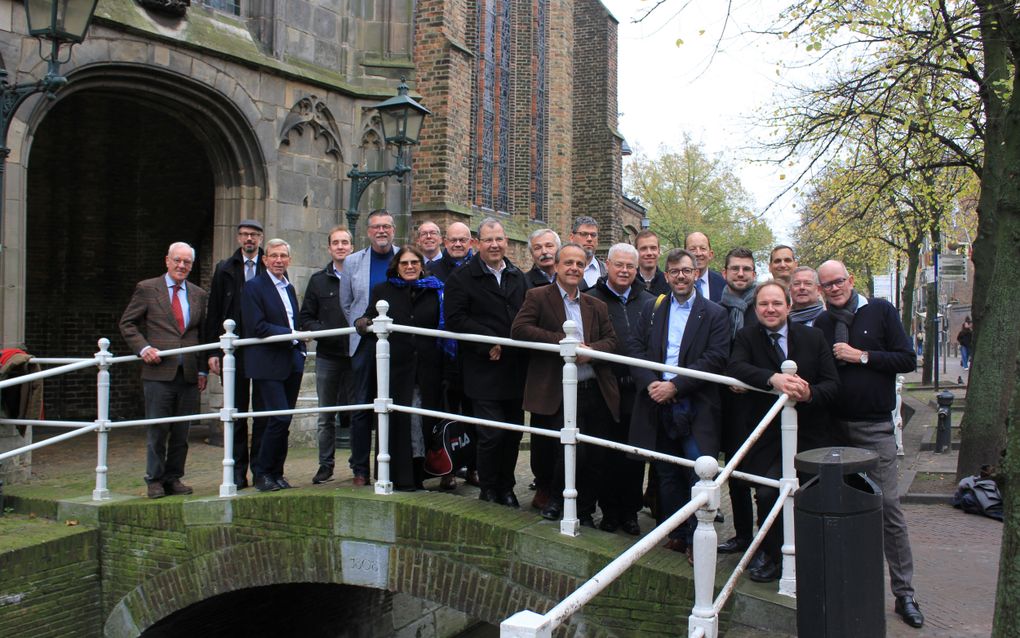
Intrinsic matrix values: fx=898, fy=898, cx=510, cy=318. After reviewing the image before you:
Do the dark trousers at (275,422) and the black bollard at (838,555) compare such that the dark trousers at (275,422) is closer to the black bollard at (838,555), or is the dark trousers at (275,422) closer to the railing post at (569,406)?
the railing post at (569,406)

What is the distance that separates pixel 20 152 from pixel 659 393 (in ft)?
23.9

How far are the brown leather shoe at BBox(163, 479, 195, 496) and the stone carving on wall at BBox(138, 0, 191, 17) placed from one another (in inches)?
235

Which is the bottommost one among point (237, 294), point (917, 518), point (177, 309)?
point (917, 518)

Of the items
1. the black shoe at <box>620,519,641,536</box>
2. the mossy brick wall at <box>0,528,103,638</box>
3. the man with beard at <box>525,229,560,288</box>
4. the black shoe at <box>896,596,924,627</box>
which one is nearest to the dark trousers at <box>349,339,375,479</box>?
the man with beard at <box>525,229,560,288</box>

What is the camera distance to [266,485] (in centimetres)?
641

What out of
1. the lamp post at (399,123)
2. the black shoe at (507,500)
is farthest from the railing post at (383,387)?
the lamp post at (399,123)

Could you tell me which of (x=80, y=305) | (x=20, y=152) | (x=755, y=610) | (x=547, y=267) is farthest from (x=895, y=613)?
(x=80, y=305)

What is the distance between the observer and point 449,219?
15.0 meters

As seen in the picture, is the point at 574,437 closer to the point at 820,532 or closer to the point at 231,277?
the point at 820,532

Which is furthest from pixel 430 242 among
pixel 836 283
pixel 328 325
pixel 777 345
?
pixel 836 283

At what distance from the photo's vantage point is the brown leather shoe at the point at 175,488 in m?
6.96

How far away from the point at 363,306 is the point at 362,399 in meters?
0.73

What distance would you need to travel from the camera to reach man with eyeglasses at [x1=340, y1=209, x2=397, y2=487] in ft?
20.1

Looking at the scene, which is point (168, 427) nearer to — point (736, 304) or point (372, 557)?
point (372, 557)
